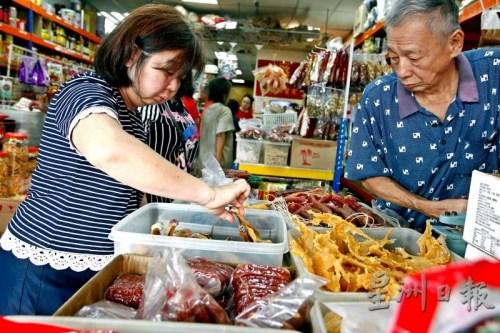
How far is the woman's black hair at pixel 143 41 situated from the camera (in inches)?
53.8

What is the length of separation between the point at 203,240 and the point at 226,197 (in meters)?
0.14

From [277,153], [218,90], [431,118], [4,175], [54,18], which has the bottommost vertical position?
[4,175]

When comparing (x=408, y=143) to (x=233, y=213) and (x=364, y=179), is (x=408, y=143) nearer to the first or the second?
(x=364, y=179)

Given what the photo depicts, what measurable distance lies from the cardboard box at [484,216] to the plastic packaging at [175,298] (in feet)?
2.09

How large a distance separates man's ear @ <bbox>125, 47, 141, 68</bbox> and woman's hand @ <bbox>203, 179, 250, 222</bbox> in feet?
1.65

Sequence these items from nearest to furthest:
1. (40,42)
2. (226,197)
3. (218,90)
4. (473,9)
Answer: (226,197)
(473,9)
(218,90)
(40,42)

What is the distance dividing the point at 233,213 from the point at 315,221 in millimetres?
326

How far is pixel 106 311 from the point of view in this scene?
82cm

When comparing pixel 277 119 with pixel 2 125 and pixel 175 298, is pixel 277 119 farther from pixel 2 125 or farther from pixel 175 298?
pixel 175 298

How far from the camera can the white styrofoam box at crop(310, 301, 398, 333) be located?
80 centimetres

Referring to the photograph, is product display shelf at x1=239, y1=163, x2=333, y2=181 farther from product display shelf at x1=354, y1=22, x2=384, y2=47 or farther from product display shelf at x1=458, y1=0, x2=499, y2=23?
product display shelf at x1=458, y1=0, x2=499, y2=23

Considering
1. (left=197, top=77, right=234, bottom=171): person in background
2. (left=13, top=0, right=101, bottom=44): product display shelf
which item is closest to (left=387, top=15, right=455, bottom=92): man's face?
(left=197, top=77, right=234, bottom=171): person in background

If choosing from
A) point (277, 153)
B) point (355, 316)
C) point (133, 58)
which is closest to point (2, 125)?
point (277, 153)

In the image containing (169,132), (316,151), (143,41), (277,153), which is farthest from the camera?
(277,153)
